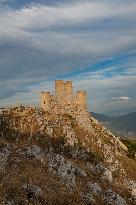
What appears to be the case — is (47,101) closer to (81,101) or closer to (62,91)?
(62,91)

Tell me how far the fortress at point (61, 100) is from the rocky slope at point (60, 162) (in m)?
3.16

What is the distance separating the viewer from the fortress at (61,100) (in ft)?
289

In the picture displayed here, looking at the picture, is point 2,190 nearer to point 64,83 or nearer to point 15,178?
point 15,178

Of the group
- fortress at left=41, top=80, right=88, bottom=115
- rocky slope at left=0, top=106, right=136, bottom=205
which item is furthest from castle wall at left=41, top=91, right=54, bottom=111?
rocky slope at left=0, top=106, right=136, bottom=205

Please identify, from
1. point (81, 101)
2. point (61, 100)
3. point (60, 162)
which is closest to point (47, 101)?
point (61, 100)

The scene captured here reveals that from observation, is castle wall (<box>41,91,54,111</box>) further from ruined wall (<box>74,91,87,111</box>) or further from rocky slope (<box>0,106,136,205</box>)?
ruined wall (<box>74,91,87,111</box>)

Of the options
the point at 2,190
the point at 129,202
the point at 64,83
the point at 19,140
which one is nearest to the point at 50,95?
the point at 64,83

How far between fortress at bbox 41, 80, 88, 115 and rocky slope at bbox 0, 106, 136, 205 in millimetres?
3161

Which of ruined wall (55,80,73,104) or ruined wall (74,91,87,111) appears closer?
ruined wall (55,80,73,104)

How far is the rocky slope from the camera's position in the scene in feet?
169

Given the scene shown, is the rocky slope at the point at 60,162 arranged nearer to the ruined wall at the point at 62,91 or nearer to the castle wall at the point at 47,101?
the castle wall at the point at 47,101

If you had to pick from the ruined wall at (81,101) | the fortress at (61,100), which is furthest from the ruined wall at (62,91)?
the ruined wall at (81,101)

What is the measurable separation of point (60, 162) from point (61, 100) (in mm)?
26401

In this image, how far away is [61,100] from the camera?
89.1 m
